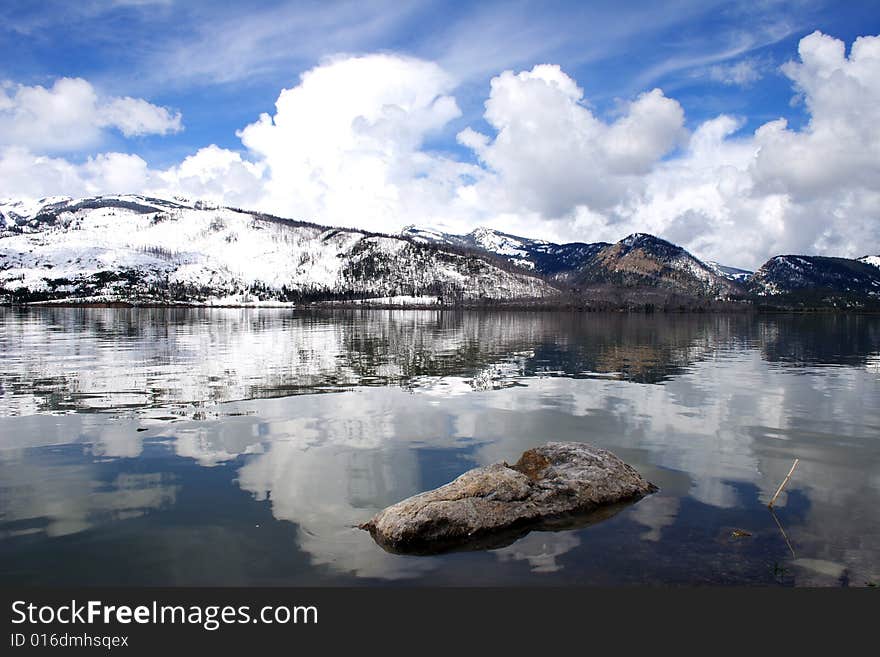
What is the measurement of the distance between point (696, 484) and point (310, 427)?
17.9 m

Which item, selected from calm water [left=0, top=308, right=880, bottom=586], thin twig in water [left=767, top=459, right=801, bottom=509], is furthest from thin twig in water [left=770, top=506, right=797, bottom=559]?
thin twig in water [left=767, top=459, right=801, bottom=509]

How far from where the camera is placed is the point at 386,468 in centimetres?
2194

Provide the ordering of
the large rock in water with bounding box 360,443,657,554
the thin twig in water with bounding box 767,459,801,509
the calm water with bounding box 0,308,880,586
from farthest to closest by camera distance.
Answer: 1. the thin twig in water with bounding box 767,459,801,509
2. the large rock in water with bounding box 360,443,657,554
3. the calm water with bounding box 0,308,880,586

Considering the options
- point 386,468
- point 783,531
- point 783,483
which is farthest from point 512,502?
point 783,483

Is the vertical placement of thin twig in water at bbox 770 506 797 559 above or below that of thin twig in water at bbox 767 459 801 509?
below

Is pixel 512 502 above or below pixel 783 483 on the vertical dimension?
above

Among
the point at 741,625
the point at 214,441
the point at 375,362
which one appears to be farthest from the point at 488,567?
the point at 375,362

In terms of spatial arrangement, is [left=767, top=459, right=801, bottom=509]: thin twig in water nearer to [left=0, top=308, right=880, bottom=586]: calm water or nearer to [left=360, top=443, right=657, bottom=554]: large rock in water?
[left=0, top=308, right=880, bottom=586]: calm water

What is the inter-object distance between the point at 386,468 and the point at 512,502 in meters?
6.64

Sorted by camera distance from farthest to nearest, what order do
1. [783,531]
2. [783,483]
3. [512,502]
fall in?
[783,483], [512,502], [783,531]

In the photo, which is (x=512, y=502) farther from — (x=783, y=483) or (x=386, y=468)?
(x=783, y=483)

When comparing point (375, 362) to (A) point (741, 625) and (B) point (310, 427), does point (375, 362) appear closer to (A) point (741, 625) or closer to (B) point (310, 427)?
(B) point (310, 427)

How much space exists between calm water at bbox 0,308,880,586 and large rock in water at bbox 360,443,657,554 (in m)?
0.69

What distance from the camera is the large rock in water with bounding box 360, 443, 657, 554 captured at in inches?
603
